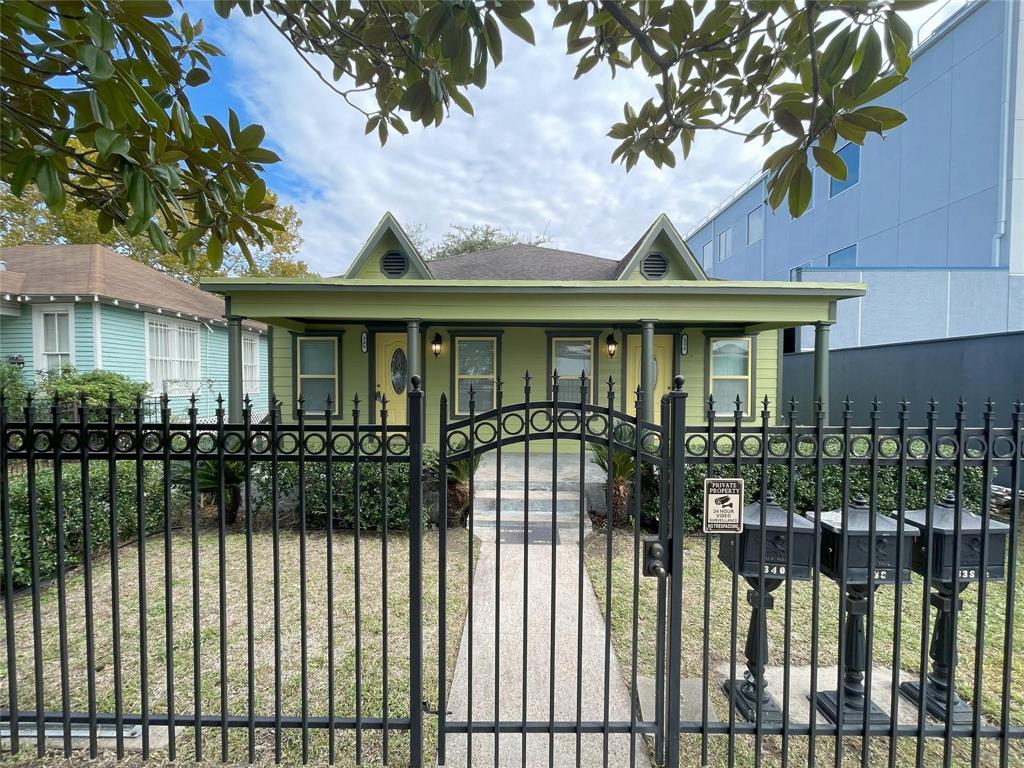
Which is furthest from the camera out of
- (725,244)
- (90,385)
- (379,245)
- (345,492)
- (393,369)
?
(725,244)

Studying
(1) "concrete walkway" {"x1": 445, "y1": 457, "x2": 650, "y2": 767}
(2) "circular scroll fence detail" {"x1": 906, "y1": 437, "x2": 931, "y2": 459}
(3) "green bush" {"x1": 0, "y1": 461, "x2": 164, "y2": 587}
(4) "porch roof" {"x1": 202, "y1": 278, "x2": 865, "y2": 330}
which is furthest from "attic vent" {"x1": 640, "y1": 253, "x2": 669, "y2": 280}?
(3) "green bush" {"x1": 0, "y1": 461, "x2": 164, "y2": 587}

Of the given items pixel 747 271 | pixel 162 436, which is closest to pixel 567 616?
pixel 162 436

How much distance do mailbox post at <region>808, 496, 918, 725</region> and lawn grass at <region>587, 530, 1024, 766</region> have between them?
194mm

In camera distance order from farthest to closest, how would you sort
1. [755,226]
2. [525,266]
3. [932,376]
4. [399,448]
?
1. [755,226]
2. [525,266]
3. [932,376]
4. [399,448]

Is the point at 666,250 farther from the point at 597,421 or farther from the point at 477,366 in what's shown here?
the point at 597,421

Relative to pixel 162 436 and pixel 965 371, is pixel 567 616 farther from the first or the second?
pixel 965 371

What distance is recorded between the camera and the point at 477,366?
9828mm

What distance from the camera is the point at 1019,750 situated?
2.51 meters

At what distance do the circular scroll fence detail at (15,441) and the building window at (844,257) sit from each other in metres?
22.7

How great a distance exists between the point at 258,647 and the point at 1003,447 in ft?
15.9

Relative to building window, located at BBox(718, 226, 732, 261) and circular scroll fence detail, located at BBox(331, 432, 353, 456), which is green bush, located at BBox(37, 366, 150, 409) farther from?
building window, located at BBox(718, 226, 732, 261)

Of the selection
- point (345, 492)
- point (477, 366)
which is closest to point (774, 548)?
point (345, 492)

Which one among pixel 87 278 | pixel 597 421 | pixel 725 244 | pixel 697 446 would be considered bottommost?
pixel 697 446

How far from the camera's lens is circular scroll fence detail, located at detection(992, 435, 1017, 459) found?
7.36 feet
